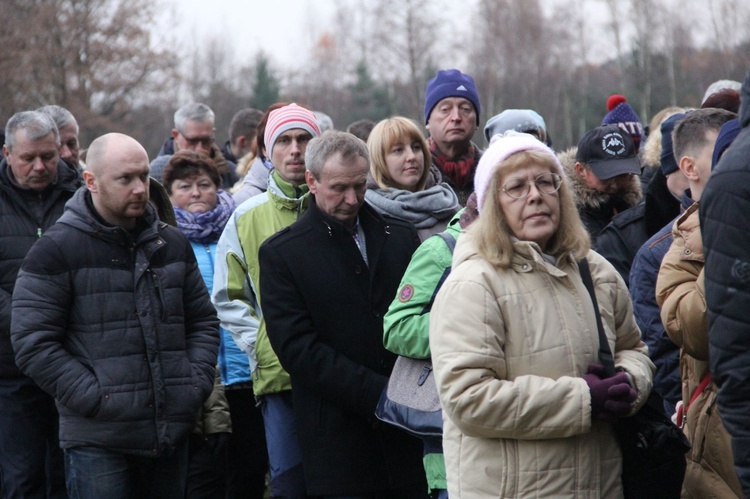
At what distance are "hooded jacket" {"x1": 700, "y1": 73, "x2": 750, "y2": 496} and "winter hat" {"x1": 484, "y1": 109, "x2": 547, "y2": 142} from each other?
3857 millimetres

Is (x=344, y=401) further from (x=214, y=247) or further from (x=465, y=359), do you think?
(x=214, y=247)

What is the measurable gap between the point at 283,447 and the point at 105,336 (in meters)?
1.04

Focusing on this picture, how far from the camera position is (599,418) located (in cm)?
318

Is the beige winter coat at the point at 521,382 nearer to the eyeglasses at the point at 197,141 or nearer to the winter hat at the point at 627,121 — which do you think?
the winter hat at the point at 627,121

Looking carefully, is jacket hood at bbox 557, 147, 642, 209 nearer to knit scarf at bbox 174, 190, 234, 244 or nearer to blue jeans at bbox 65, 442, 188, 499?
knit scarf at bbox 174, 190, 234, 244

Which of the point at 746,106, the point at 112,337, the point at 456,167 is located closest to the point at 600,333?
the point at 746,106

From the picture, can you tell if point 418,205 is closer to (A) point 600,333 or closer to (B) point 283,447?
(B) point 283,447

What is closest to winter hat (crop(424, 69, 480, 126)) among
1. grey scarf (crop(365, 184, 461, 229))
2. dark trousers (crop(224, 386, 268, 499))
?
grey scarf (crop(365, 184, 461, 229))

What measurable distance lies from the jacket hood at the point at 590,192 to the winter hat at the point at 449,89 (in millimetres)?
684

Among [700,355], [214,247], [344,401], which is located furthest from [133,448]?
[700,355]

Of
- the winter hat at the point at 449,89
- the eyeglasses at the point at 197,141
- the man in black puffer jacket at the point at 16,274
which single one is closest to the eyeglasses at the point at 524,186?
the winter hat at the point at 449,89

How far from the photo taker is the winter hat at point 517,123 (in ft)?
21.3

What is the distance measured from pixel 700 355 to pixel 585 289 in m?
0.62

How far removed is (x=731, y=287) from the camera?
2.55m
